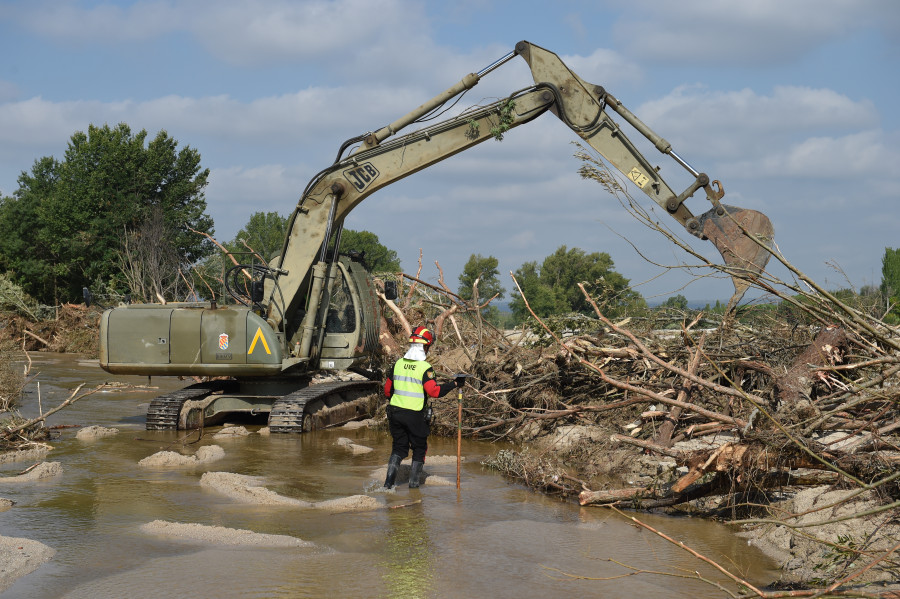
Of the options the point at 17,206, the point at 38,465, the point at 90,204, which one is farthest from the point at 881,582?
the point at 17,206

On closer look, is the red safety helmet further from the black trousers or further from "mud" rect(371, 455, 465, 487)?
"mud" rect(371, 455, 465, 487)

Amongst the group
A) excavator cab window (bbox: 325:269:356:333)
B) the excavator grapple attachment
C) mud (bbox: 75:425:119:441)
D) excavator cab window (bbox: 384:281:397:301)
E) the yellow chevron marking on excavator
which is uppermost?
the excavator grapple attachment

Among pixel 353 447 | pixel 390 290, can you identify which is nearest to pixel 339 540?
pixel 353 447

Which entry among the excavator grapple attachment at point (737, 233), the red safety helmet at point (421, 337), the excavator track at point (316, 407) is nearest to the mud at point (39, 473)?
the excavator track at point (316, 407)

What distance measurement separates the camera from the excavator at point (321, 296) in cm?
1120

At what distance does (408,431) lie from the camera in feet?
28.3

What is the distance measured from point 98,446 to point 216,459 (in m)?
1.94

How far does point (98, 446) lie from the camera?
10742mm

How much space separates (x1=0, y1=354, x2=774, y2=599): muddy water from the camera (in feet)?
18.4

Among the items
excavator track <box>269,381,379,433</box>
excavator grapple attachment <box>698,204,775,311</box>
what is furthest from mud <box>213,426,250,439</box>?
excavator grapple attachment <box>698,204,775,311</box>

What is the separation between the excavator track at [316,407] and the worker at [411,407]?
11.1ft

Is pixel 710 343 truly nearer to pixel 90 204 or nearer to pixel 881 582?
pixel 881 582

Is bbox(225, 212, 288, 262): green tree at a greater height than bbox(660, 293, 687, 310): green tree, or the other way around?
bbox(225, 212, 288, 262): green tree

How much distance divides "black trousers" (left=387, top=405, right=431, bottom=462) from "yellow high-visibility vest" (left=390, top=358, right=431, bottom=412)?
0.22 ft
